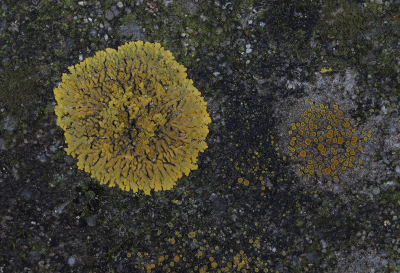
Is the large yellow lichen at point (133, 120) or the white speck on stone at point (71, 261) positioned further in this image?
the white speck on stone at point (71, 261)

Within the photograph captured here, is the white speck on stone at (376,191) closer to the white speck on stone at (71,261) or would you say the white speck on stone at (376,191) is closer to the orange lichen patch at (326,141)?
the orange lichen patch at (326,141)

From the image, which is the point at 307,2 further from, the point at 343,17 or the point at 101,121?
the point at 101,121

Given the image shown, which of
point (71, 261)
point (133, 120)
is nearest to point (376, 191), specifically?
point (133, 120)

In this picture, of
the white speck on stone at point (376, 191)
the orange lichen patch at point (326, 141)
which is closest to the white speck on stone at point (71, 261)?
the orange lichen patch at point (326, 141)

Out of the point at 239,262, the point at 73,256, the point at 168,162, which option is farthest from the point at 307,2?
the point at 73,256

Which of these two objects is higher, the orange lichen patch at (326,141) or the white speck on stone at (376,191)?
the orange lichen patch at (326,141)

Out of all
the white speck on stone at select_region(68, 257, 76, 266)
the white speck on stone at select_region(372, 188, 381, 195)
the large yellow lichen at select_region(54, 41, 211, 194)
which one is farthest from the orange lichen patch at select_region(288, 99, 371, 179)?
the white speck on stone at select_region(68, 257, 76, 266)

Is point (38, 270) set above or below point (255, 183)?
below

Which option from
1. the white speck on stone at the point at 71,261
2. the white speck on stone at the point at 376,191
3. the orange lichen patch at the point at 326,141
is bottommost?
the white speck on stone at the point at 71,261
